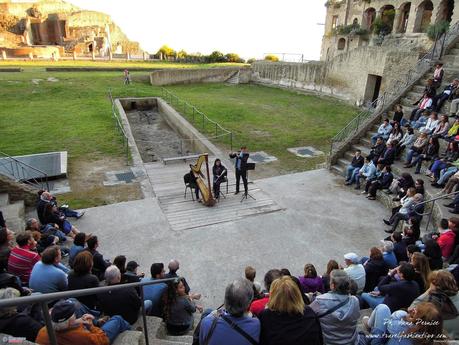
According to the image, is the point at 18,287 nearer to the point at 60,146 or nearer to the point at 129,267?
the point at 129,267

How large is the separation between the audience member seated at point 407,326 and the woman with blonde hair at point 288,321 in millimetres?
1056

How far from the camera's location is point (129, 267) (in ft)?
18.1

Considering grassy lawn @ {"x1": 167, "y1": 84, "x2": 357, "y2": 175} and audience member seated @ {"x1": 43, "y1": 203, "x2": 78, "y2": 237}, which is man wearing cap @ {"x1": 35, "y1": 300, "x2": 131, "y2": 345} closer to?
audience member seated @ {"x1": 43, "y1": 203, "x2": 78, "y2": 237}

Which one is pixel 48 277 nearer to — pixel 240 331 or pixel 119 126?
pixel 240 331

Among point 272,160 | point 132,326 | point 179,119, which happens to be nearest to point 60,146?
point 179,119

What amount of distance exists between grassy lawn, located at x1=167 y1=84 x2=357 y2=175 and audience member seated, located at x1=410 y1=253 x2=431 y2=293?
797 cm

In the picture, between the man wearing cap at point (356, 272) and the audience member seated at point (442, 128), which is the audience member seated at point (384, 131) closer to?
the audience member seated at point (442, 128)

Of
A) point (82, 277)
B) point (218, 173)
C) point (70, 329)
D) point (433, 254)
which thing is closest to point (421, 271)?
point (433, 254)

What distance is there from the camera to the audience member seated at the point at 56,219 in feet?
25.6

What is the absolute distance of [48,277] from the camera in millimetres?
4852

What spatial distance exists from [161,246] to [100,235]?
5.39 feet

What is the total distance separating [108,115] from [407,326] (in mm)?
19562

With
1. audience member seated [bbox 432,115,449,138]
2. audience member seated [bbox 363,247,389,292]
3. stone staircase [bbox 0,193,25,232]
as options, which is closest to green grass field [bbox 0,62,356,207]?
stone staircase [bbox 0,193,25,232]

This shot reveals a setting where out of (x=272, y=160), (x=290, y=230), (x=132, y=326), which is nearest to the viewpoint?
(x=132, y=326)
